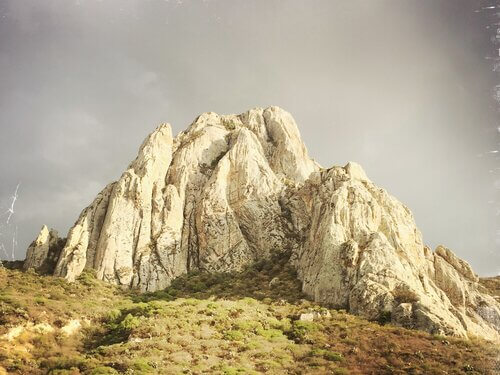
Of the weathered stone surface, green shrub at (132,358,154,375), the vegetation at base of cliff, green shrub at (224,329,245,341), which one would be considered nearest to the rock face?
the weathered stone surface

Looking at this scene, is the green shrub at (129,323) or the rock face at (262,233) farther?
the rock face at (262,233)

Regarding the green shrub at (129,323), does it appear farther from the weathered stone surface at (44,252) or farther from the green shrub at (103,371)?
the weathered stone surface at (44,252)

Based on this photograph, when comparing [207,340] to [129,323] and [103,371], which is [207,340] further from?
[103,371]

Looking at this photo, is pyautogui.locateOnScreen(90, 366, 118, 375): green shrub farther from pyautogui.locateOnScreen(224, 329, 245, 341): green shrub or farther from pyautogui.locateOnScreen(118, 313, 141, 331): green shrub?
pyautogui.locateOnScreen(224, 329, 245, 341): green shrub

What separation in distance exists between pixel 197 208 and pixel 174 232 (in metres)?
6.24

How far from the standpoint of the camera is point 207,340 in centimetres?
4038

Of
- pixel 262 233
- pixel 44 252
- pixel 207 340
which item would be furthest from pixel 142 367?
pixel 44 252

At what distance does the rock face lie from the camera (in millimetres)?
51219

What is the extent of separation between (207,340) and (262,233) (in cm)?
3374

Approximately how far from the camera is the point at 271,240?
72.4 metres

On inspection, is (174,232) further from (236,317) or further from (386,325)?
(386,325)

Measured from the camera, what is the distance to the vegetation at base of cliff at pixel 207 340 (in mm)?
34000

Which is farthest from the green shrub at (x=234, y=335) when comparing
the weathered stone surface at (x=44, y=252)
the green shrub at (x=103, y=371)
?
the weathered stone surface at (x=44, y=252)

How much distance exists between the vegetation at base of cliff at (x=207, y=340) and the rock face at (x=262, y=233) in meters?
5.16
